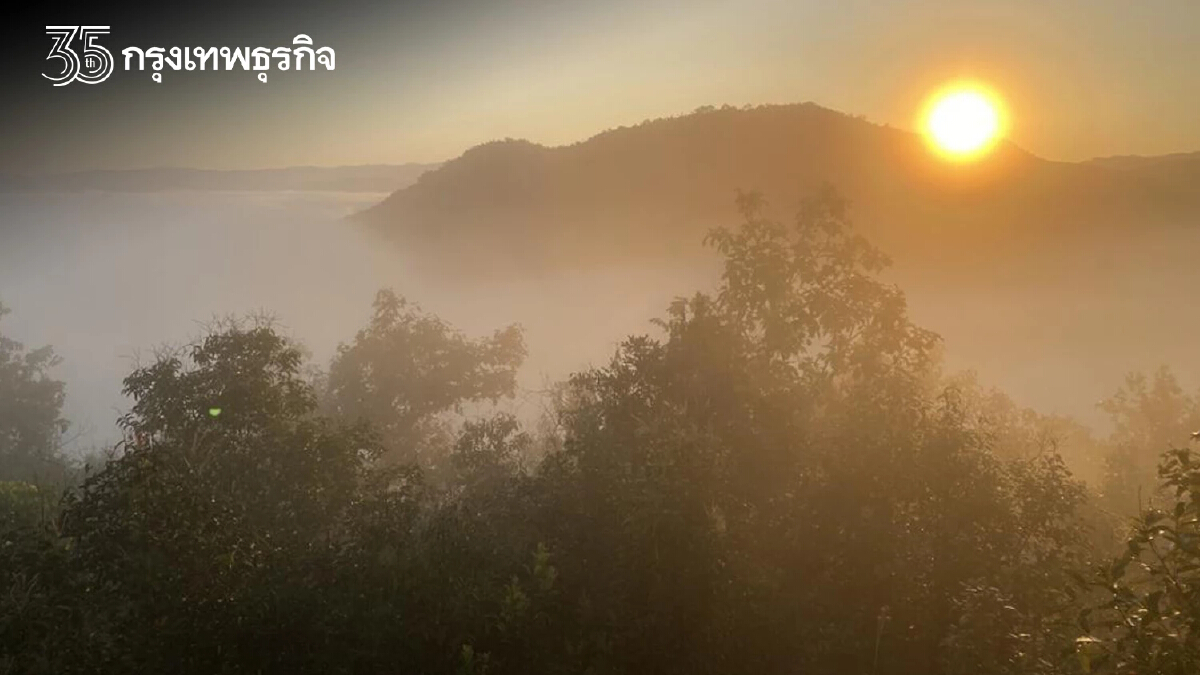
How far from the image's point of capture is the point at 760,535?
13.5m

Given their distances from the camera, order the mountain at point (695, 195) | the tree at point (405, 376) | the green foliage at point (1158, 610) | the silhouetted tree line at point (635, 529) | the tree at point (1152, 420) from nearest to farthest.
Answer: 1. the green foliage at point (1158, 610)
2. the silhouetted tree line at point (635, 529)
3. the tree at point (405, 376)
4. the tree at point (1152, 420)
5. the mountain at point (695, 195)

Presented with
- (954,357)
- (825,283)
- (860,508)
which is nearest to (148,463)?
(860,508)

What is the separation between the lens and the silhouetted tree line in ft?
34.1


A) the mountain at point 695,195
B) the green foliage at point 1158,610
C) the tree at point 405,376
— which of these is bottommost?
the green foliage at point 1158,610

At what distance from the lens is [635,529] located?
1193 cm

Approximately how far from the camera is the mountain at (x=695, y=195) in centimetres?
14725

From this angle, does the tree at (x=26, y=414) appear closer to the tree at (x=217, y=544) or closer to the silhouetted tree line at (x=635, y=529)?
the silhouetted tree line at (x=635, y=529)

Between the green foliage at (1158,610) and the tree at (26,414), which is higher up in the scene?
the tree at (26,414)

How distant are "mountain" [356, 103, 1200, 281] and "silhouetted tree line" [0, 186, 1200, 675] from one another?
5345 inches

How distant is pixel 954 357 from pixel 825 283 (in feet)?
432

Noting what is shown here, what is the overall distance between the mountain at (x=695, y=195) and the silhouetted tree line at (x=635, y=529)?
135765mm

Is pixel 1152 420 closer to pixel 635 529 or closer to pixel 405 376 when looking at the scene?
pixel 405 376

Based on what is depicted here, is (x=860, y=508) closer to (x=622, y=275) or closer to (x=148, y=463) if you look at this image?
(x=148, y=463)

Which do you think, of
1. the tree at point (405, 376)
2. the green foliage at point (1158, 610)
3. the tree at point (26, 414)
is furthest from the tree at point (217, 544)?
the tree at point (26, 414)
